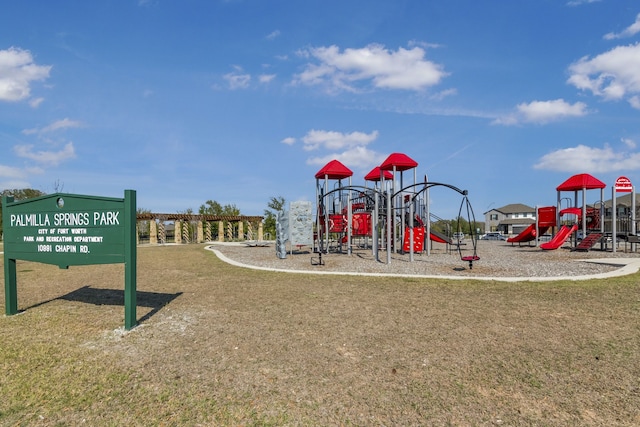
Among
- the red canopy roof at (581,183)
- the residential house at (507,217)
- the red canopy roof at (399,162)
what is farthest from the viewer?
the residential house at (507,217)

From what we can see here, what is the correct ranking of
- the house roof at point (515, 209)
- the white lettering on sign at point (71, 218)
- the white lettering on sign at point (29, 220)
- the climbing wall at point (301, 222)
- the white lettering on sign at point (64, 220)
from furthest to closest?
the house roof at point (515, 209) < the climbing wall at point (301, 222) < the white lettering on sign at point (29, 220) < the white lettering on sign at point (71, 218) < the white lettering on sign at point (64, 220)

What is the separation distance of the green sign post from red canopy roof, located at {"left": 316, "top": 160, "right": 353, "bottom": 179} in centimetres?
1446

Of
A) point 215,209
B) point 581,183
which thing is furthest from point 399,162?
point 215,209

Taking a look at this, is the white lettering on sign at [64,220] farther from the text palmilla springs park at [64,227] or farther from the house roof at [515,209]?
the house roof at [515,209]

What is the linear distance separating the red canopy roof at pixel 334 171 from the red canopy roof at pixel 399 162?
2.33 meters

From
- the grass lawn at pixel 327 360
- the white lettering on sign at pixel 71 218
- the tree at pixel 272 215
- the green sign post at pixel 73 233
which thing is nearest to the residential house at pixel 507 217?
the tree at pixel 272 215

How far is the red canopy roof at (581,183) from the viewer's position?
22.0m

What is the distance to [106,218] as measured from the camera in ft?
20.2

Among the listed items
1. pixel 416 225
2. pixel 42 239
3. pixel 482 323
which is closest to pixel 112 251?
pixel 42 239

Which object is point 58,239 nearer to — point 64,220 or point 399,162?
point 64,220

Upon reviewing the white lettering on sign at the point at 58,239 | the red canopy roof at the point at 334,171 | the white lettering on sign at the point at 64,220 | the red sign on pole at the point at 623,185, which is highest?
the red canopy roof at the point at 334,171

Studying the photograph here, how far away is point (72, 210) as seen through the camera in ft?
21.4

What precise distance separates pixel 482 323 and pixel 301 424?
3811 mm

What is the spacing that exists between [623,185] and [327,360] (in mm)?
22678
